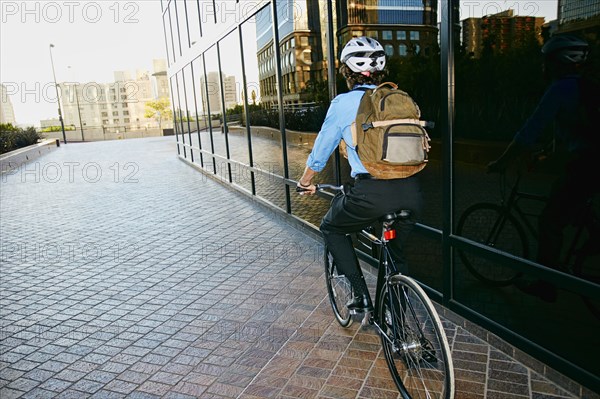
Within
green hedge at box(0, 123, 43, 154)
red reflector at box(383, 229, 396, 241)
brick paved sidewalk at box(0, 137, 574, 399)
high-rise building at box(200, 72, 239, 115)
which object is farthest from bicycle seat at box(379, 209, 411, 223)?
green hedge at box(0, 123, 43, 154)

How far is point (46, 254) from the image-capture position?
6.79 meters

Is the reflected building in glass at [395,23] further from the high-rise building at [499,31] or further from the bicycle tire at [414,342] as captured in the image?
the bicycle tire at [414,342]

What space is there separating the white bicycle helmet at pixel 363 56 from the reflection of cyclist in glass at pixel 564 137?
1.05 m

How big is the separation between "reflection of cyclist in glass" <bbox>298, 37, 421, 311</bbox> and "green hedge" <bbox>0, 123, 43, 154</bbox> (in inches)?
990

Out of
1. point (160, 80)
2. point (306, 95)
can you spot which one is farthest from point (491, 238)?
point (160, 80)

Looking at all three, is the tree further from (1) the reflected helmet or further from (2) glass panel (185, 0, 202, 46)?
(1) the reflected helmet

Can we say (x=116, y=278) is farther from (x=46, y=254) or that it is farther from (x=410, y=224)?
(x=410, y=224)

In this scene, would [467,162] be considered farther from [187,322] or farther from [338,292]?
[187,322]

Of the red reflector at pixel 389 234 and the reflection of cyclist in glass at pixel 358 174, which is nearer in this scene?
the reflection of cyclist in glass at pixel 358 174

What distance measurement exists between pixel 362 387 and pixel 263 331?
3.82ft

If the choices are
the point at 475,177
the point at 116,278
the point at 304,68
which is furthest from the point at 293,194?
the point at 475,177

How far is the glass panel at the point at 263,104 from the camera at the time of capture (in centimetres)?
814

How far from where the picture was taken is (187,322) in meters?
4.28

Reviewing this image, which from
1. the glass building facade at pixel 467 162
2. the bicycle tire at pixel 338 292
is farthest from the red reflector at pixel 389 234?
the glass building facade at pixel 467 162
